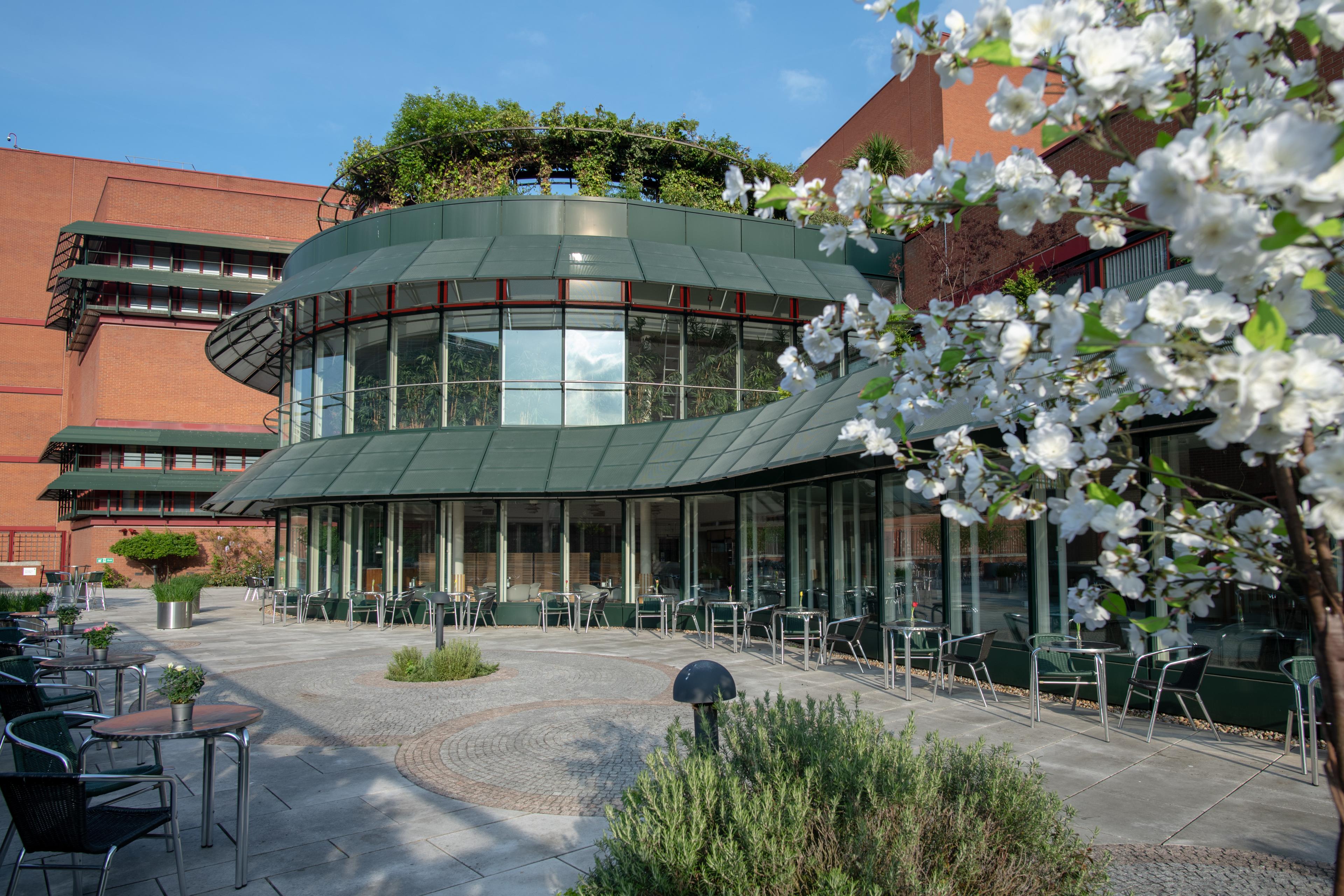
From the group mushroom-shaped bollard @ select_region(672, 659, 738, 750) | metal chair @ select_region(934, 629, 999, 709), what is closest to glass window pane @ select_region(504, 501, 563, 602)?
metal chair @ select_region(934, 629, 999, 709)

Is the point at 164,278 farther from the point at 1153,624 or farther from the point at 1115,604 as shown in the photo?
the point at 1153,624

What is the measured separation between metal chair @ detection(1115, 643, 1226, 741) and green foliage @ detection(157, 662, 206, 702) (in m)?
7.63

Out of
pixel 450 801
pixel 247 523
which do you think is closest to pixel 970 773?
pixel 450 801

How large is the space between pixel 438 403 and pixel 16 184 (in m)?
42.4

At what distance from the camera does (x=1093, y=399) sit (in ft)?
8.59

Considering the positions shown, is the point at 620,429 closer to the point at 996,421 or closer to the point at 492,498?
the point at 492,498

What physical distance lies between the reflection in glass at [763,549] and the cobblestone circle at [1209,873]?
10.6 meters

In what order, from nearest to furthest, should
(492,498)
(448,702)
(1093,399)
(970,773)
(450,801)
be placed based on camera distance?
1. (1093,399)
2. (970,773)
3. (450,801)
4. (448,702)
5. (492,498)

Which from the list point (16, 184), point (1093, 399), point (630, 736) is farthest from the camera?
point (16, 184)

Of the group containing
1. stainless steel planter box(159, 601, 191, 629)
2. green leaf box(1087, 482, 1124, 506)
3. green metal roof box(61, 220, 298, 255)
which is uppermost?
green metal roof box(61, 220, 298, 255)

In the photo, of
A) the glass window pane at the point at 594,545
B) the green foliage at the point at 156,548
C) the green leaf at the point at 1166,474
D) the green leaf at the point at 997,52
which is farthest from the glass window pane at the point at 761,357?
the green foliage at the point at 156,548

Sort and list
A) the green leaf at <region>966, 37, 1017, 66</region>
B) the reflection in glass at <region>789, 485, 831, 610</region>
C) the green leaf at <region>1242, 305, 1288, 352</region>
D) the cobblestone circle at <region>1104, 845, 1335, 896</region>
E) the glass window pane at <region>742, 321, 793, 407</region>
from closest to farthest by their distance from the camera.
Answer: the green leaf at <region>1242, 305, 1288, 352</region>
the green leaf at <region>966, 37, 1017, 66</region>
the cobblestone circle at <region>1104, 845, 1335, 896</region>
the reflection in glass at <region>789, 485, 831, 610</region>
the glass window pane at <region>742, 321, 793, 407</region>

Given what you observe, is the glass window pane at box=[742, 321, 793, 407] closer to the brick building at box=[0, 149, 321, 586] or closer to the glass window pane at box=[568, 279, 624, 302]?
the glass window pane at box=[568, 279, 624, 302]

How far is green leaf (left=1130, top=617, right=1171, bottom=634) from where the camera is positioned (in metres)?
2.28
